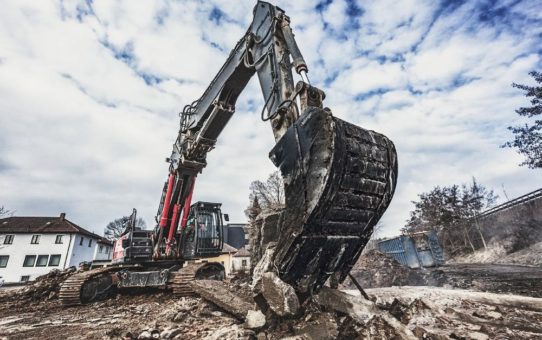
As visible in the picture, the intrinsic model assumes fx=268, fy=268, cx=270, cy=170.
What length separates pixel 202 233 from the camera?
7.69m

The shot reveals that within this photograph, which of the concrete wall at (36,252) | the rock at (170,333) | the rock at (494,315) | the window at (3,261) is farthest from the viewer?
the concrete wall at (36,252)

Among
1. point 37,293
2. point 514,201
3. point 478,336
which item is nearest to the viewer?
point 478,336

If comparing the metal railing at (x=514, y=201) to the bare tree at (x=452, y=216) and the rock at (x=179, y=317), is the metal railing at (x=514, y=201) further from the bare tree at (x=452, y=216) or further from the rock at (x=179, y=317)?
the rock at (x=179, y=317)

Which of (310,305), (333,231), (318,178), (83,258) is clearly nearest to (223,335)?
(310,305)

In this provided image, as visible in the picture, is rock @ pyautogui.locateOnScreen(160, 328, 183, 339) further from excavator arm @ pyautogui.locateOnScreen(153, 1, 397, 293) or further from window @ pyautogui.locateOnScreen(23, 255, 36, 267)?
window @ pyautogui.locateOnScreen(23, 255, 36, 267)

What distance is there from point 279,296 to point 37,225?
1635 inches

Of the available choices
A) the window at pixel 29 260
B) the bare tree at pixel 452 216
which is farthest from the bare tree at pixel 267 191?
the window at pixel 29 260

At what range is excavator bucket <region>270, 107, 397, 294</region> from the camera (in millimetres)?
2199

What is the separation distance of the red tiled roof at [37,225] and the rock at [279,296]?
3796 cm

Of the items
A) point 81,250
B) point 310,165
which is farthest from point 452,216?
point 81,250

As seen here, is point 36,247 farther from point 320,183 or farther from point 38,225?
point 320,183

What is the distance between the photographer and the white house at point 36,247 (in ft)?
93.7

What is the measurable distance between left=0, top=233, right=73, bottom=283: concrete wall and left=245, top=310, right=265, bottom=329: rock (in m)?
36.6

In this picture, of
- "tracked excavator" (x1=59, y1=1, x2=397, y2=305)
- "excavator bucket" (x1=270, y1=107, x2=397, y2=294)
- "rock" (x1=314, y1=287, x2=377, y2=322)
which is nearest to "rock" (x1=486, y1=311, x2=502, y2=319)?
"rock" (x1=314, y1=287, x2=377, y2=322)
